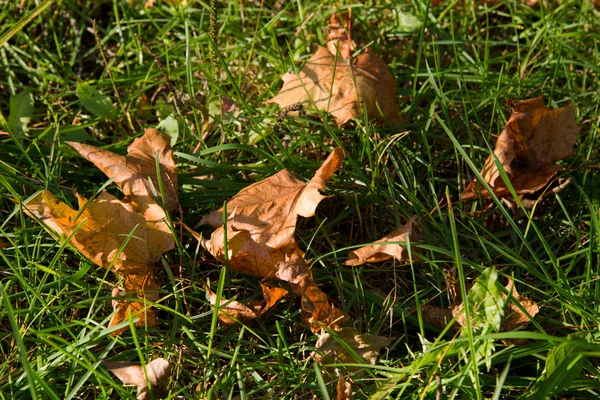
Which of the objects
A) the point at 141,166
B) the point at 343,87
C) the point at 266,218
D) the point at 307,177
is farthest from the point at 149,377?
the point at 343,87

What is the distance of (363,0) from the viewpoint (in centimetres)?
274

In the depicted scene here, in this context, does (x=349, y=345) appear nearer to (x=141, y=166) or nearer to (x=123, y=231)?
(x=123, y=231)

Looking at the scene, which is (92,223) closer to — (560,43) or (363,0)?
(363,0)

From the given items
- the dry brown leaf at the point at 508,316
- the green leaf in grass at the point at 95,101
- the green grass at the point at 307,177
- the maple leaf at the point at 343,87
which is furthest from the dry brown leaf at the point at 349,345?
the green leaf in grass at the point at 95,101

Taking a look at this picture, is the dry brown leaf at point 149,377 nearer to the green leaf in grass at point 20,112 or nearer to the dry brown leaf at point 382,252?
the dry brown leaf at point 382,252

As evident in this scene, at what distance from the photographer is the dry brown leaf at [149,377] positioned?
1.61 meters

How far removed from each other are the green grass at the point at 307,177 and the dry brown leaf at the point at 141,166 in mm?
85

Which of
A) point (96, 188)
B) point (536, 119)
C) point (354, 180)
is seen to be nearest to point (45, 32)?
point (96, 188)

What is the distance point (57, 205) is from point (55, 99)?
766 mm

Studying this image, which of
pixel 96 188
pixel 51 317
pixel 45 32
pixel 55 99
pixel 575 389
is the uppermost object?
pixel 45 32

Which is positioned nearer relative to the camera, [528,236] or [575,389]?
[575,389]

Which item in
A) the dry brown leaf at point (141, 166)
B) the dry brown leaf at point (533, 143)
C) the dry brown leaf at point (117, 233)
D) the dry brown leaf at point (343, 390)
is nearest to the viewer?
the dry brown leaf at point (343, 390)

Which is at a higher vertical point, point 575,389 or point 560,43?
point 560,43

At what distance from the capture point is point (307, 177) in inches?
86.1
